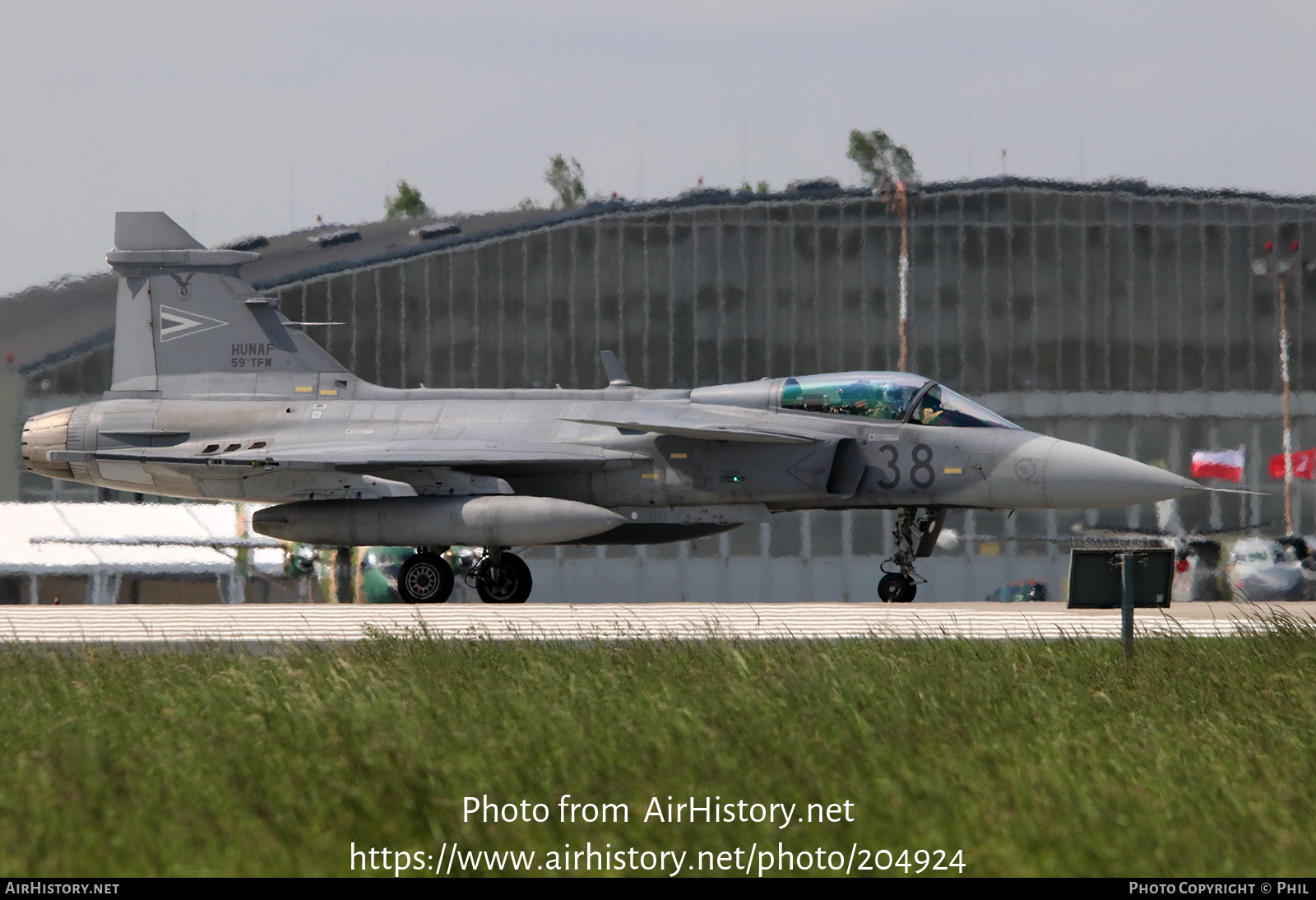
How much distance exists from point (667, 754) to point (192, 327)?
44.7ft

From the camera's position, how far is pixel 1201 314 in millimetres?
28672

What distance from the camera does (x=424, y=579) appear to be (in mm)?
17141

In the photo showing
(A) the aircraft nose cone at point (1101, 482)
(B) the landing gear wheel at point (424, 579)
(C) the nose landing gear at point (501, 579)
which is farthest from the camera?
(C) the nose landing gear at point (501, 579)

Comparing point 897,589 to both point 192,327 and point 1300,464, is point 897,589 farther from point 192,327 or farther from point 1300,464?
point 1300,464

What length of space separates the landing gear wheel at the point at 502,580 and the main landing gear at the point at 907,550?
4367mm

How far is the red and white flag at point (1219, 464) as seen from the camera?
28188 mm

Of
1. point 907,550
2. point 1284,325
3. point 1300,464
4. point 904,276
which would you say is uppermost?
point 904,276

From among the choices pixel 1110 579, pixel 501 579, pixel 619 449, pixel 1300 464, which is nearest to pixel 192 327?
pixel 501 579

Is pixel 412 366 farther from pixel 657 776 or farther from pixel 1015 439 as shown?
pixel 657 776

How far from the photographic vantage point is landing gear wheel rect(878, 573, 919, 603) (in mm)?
16438

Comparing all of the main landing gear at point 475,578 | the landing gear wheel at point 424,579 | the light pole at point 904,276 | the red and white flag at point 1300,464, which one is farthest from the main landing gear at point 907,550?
the red and white flag at point 1300,464

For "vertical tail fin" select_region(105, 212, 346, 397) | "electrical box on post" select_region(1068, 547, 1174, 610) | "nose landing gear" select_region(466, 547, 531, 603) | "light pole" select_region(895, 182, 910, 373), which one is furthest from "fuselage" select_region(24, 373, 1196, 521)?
"light pole" select_region(895, 182, 910, 373)

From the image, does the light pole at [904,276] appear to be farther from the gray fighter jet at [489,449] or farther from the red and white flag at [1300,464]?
the gray fighter jet at [489,449]
